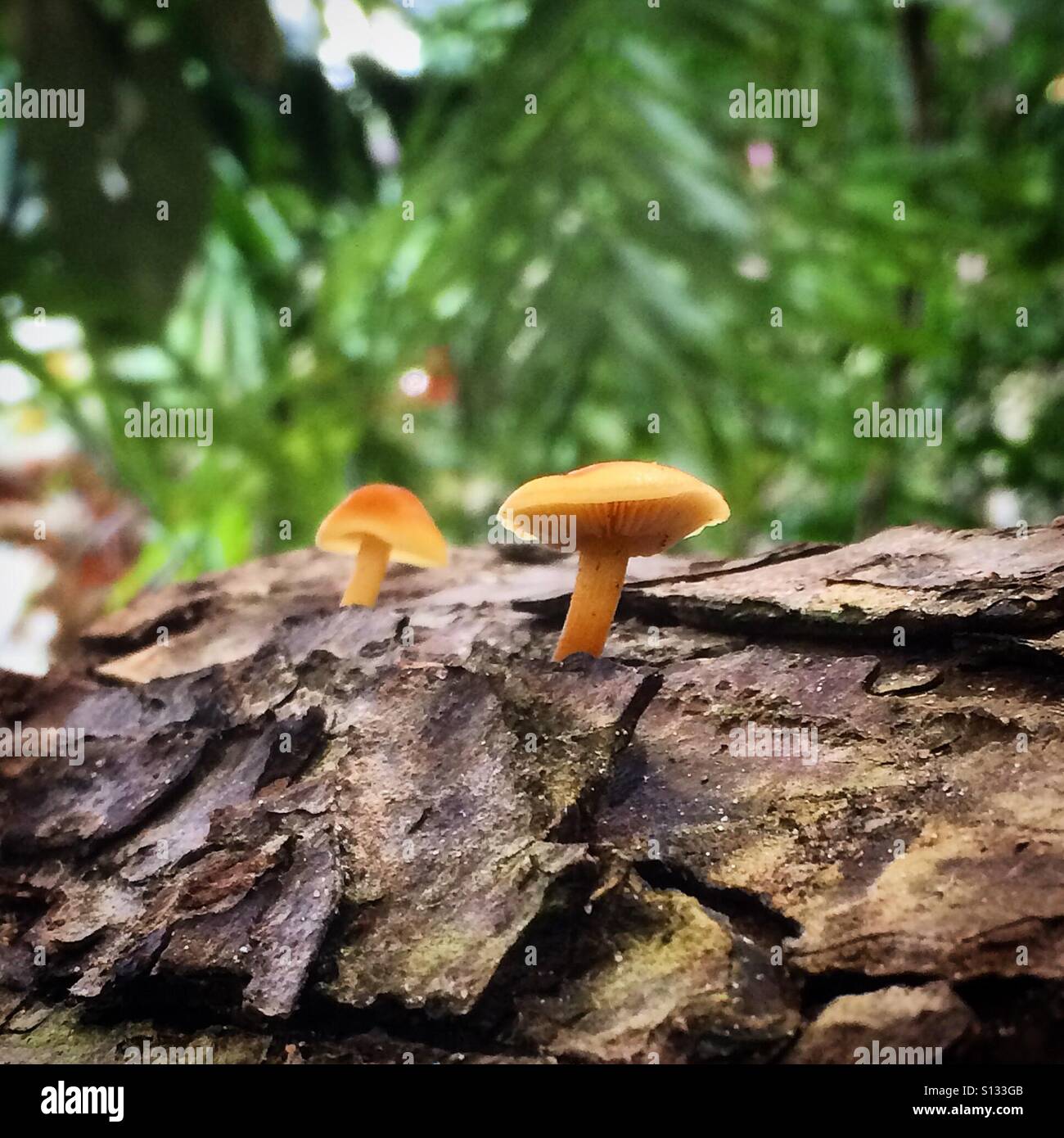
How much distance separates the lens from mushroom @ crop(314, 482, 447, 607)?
1.41 metres

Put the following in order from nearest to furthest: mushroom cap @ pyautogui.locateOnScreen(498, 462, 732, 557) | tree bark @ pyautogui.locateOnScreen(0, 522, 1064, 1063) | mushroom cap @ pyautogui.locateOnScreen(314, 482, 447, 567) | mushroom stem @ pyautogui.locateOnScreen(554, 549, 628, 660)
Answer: tree bark @ pyautogui.locateOnScreen(0, 522, 1064, 1063) < mushroom cap @ pyautogui.locateOnScreen(498, 462, 732, 557) < mushroom stem @ pyautogui.locateOnScreen(554, 549, 628, 660) < mushroom cap @ pyautogui.locateOnScreen(314, 482, 447, 567)

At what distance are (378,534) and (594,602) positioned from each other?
43cm

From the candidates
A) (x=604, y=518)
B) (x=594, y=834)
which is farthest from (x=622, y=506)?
(x=594, y=834)

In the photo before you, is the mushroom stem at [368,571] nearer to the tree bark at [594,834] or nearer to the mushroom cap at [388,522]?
the mushroom cap at [388,522]

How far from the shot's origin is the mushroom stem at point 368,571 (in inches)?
58.1

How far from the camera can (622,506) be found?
1096 mm

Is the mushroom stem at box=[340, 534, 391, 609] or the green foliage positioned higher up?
the green foliage

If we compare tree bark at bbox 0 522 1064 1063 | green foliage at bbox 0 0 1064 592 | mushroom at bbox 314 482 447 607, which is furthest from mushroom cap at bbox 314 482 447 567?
green foliage at bbox 0 0 1064 592

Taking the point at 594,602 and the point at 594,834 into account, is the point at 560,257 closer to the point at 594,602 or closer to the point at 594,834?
the point at 594,602

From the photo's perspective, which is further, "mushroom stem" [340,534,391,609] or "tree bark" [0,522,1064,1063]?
"mushroom stem" [340,534,391,609]

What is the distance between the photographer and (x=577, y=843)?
36.6 inches

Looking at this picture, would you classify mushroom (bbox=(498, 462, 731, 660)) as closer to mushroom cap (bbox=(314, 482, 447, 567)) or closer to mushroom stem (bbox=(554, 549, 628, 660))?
mushroom stem (bbox=(554, 549, 628, 660))

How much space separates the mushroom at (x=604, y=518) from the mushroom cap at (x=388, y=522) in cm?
29

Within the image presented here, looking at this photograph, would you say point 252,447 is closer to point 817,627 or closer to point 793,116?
point 817,627
